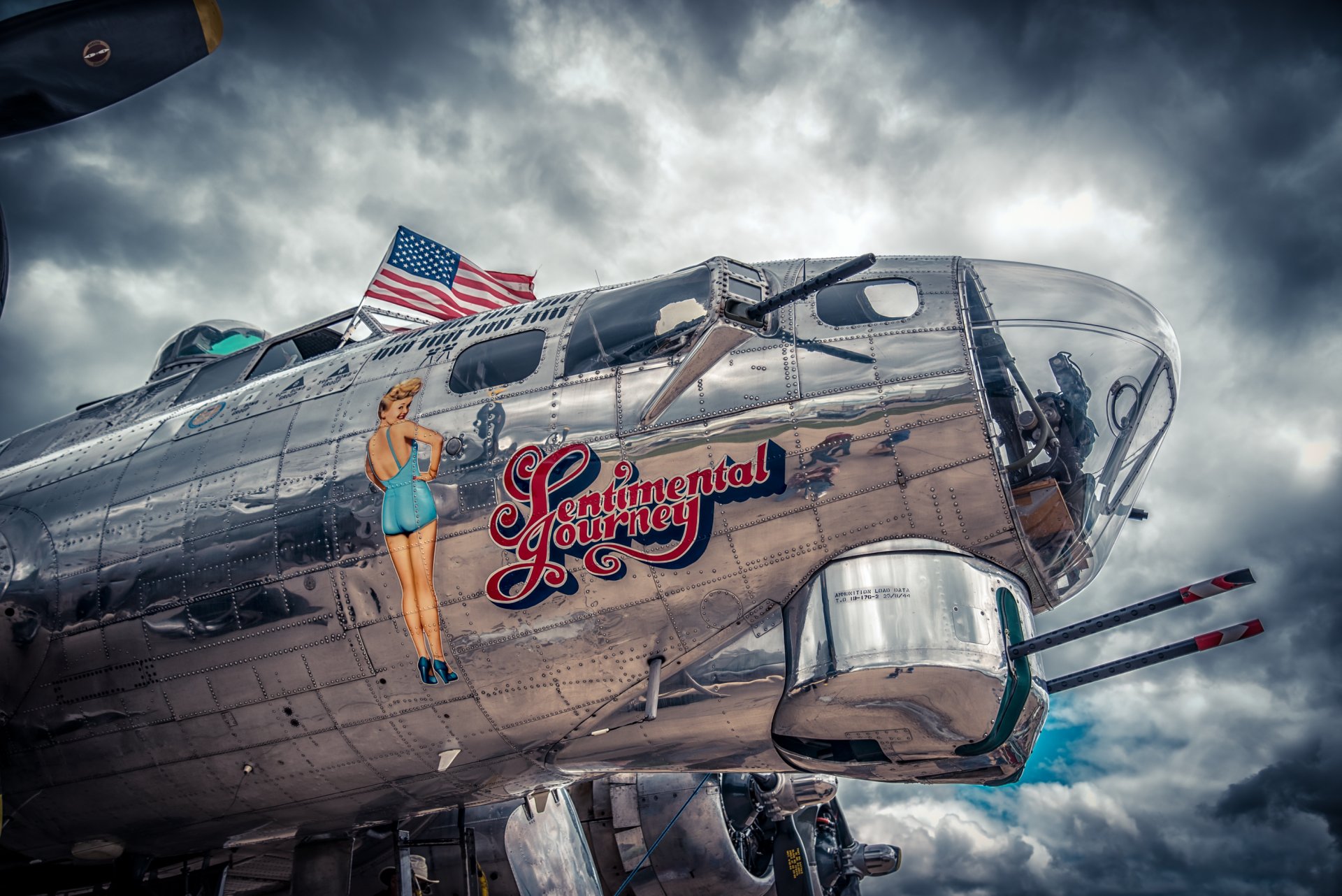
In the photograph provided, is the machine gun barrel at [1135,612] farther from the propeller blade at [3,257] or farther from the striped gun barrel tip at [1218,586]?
the propeller blade at [3,257]

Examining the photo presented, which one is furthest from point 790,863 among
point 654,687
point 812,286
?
point 812,286


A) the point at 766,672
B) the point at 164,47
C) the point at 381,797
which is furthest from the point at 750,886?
the point at 164,47

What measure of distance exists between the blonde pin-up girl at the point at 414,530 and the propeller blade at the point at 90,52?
319cm

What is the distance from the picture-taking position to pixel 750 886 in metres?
13.2

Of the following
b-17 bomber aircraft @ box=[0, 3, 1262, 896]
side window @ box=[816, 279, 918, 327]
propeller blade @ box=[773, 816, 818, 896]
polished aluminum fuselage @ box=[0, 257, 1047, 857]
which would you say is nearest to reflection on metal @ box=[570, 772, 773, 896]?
propeller blade @ box=[773, 816, 818, 896]

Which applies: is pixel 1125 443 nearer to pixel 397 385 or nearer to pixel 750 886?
pixel 397 385

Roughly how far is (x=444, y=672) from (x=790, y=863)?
889 centimetres

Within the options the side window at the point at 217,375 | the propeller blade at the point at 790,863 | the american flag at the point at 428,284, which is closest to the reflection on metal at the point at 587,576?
the side window at the point at 217,375

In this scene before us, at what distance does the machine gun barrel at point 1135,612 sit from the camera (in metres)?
5.33

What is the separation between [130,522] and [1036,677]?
674cm

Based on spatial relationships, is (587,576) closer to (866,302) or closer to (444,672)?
(444,672)

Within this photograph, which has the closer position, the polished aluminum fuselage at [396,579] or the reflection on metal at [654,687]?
the polished aluminum fuselage at [396,579]

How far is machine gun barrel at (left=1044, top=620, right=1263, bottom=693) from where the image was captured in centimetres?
555

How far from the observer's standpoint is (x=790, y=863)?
14.1m
